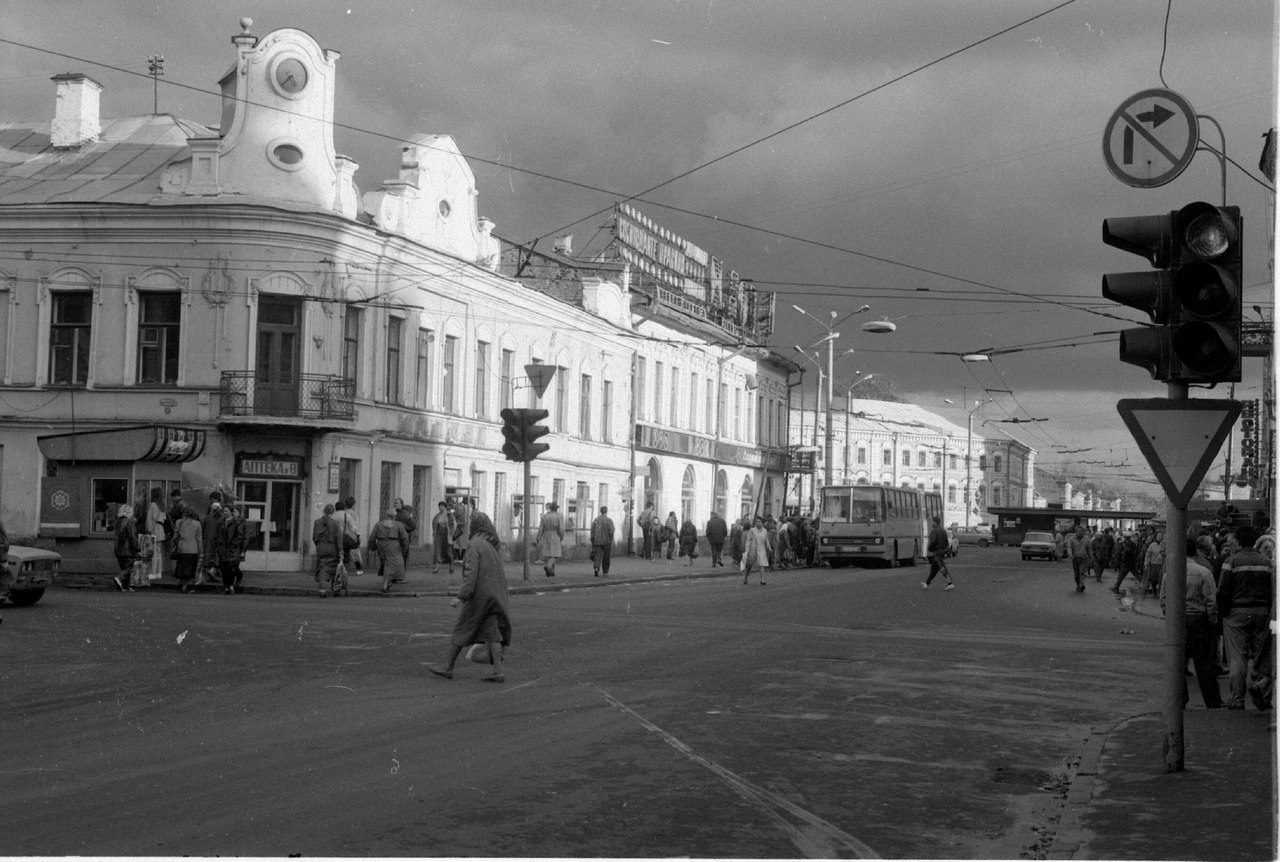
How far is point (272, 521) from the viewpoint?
36594 millimetres

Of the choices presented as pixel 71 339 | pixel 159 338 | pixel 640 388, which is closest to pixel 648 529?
pixel 640 388

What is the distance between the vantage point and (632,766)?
9859 millimetres

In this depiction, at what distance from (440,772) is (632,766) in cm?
127

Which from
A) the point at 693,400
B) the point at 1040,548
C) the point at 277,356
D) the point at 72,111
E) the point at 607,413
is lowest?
the point at 1040,548

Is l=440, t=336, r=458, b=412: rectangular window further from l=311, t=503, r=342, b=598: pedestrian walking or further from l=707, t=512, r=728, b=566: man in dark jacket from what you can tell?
l=311, t=503, r=342, b=598: pedestrian walking

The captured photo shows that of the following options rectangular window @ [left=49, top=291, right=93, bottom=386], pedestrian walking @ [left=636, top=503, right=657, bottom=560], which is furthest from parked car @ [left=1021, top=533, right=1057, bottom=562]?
rectangular window @ [left=49, top=291, right=93, bottom=386]

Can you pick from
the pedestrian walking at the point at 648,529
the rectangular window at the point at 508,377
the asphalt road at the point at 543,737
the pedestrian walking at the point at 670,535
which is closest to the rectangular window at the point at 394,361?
the rectangular window at the point at 508,377

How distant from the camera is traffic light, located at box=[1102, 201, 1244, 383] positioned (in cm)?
901

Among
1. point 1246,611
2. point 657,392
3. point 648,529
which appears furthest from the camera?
point 657,392

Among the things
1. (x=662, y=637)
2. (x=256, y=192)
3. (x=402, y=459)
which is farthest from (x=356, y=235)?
(x=662, y=637)

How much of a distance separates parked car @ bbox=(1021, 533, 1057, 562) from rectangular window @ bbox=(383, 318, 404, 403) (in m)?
46.9

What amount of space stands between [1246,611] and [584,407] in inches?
1586

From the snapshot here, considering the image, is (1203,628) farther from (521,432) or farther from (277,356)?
(277,356)

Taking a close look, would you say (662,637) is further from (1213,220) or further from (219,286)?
(219,286)
